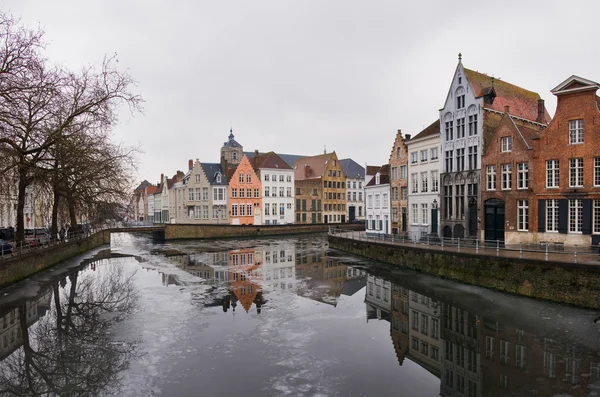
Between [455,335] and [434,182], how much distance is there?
21974 millimetres

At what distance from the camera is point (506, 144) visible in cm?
2758

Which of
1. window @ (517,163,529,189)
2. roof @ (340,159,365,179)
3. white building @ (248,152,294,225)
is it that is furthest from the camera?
roof @ (340,159,365,179)

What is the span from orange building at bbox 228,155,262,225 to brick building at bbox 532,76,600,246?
45.3 metres

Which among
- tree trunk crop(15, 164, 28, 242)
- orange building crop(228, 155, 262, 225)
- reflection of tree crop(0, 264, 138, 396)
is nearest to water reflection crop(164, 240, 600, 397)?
reflection of tree crop(0, 264, 138, 396)

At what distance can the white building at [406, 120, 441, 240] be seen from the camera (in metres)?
34.7

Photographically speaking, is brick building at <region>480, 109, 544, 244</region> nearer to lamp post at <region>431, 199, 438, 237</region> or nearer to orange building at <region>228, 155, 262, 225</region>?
lamp post at <region>431, 199, 438, 237</region>

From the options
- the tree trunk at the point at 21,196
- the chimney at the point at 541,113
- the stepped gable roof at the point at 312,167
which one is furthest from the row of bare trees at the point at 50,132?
the stepped gable roof at the point at 312,167

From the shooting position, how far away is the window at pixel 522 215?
85.5ft

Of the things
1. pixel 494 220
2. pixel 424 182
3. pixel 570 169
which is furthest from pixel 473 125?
pixel 570 169

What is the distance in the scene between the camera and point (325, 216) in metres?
72.8

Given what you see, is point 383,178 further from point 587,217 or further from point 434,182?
point 587,217

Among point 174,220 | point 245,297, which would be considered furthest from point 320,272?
point 174,220

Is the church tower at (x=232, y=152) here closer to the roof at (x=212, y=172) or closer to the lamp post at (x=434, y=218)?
the roof at (x=212, y=172)

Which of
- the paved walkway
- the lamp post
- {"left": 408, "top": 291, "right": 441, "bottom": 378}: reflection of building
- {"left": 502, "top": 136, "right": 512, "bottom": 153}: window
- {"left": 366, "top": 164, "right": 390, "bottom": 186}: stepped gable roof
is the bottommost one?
{"left": 408, "top": 291, "right": 441, "bottom": 378}: reflection of building
